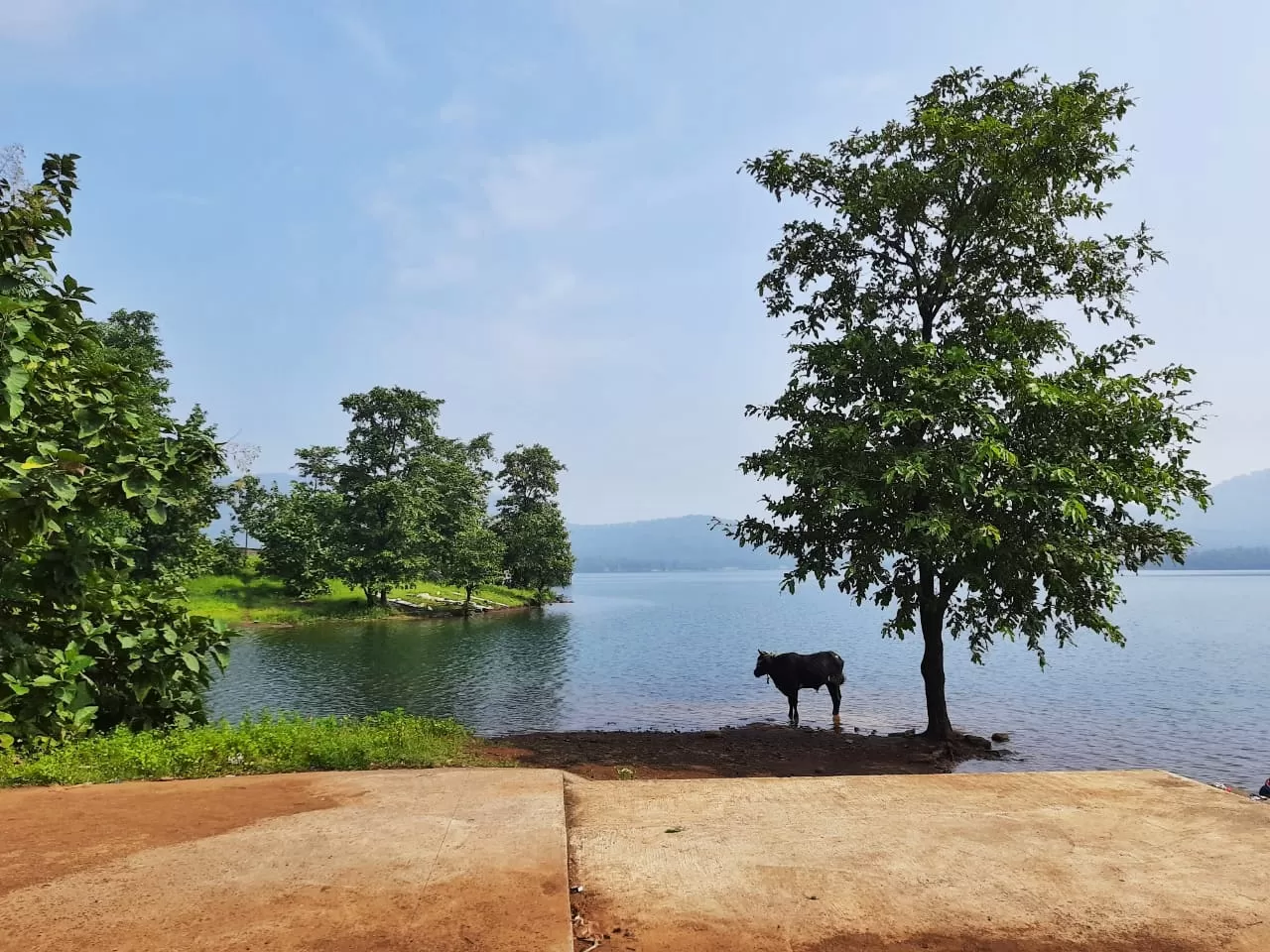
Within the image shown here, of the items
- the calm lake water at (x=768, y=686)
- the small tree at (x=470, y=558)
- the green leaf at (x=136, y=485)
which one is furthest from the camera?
the small tree at (x=470, y=558)

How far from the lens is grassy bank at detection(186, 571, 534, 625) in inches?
2009

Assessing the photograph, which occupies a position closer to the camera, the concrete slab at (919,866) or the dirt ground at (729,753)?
the concrete slab at (919,866)

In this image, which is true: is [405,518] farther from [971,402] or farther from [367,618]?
[971,402]

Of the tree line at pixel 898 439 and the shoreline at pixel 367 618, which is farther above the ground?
the tree line at pixel 898 439

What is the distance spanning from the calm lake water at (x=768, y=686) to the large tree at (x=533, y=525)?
800 inches

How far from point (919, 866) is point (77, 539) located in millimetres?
9550

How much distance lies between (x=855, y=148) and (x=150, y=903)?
1740 centimetres

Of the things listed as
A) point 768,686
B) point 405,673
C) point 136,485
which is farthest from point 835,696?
point 136,485

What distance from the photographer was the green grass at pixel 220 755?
25.7 ft

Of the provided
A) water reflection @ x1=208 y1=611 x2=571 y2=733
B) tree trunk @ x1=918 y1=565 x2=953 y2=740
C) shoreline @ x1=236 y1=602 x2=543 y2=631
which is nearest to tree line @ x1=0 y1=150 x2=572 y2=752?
water reflection @ x1=208 y1=611 x2=571 y2=733

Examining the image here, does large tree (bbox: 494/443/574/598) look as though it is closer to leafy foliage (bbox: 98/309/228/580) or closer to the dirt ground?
leafy foliage (bbox: 98/309/228/580)

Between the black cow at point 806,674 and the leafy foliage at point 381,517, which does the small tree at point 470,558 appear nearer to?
the leafy foliage at point 381,517

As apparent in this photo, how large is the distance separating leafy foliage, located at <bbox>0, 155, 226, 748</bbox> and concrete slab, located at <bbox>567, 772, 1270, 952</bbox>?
5838 mm

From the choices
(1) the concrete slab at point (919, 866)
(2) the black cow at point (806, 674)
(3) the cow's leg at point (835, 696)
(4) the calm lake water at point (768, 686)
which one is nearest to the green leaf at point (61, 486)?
(1) the concrete slab at point (919, 866)
